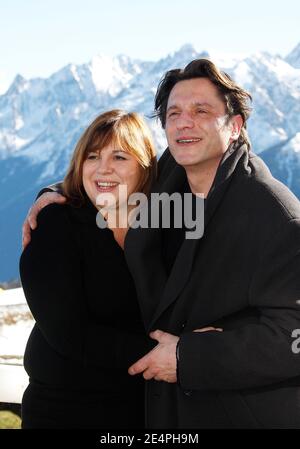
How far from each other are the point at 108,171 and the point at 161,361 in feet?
3.89

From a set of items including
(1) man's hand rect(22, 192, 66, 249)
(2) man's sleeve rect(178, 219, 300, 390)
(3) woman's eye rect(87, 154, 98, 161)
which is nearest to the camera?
(2) man's sleeve rect(178, 219, 300, 390)

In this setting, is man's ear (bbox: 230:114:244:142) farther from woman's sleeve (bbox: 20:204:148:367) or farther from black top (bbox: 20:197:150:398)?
woman's sleeve (bbox: 20:204:148:367)

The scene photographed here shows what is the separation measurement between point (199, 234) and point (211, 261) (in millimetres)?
172

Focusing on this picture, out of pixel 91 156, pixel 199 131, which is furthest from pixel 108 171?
pixel 199 131

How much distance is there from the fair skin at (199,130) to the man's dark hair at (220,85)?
32 millimetres

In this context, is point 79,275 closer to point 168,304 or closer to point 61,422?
point 168,304

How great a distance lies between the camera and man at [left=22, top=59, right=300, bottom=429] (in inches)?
124

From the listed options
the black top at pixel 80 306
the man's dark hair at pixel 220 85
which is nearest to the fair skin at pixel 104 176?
Result: the black top at pixel 80 306

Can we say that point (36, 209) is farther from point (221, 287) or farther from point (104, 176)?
point (221, 287)

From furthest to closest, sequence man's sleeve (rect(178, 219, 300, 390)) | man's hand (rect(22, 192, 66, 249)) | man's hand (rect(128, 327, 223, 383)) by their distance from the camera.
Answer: man's hand (rect(22, 192, 66, 249)), man's hand (rect(128, 327, 223, 383)), man's sleeve (rect(178, 219, 300, 390))

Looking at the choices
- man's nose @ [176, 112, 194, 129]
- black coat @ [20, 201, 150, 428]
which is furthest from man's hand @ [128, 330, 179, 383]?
man's nose @ [176, 112, 194, 129]

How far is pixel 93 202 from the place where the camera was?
383 centimetres

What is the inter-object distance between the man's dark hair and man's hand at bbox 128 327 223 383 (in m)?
1.26

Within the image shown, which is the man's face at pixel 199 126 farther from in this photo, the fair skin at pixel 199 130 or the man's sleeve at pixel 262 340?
the man's sleeve at pixel 262 340
